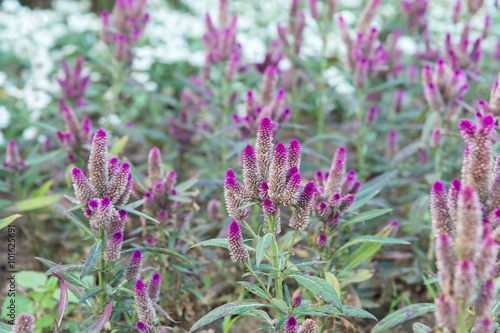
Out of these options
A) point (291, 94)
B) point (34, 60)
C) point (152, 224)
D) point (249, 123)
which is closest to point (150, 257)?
point (152, 224)

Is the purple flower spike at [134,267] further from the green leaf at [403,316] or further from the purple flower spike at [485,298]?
the purple flower spike at [485,298]

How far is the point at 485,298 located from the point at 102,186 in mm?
1466

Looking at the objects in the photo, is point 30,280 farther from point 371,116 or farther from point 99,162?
point 371,116

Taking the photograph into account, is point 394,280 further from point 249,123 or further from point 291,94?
point 291,94

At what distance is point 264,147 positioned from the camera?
1.78 meters

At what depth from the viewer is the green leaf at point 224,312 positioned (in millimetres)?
1721

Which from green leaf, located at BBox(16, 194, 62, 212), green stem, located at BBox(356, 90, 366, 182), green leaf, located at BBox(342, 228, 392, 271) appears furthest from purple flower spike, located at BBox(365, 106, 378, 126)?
green leaf, located at BBox(16, 194, 62, 212)

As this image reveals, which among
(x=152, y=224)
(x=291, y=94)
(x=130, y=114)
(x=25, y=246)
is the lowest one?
(x=25, y=246)

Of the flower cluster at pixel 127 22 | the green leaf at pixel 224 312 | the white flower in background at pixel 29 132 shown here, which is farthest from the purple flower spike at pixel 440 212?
the white flower in background at pixel 29 132

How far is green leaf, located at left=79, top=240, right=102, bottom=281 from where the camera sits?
5.89 ft

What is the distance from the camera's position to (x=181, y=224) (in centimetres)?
258

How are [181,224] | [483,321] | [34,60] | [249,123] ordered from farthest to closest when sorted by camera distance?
[34,60] < [249,123] < [181,224] < [483,321]

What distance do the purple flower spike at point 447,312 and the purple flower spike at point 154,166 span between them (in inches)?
61.1

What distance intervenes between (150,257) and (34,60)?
142 inches
